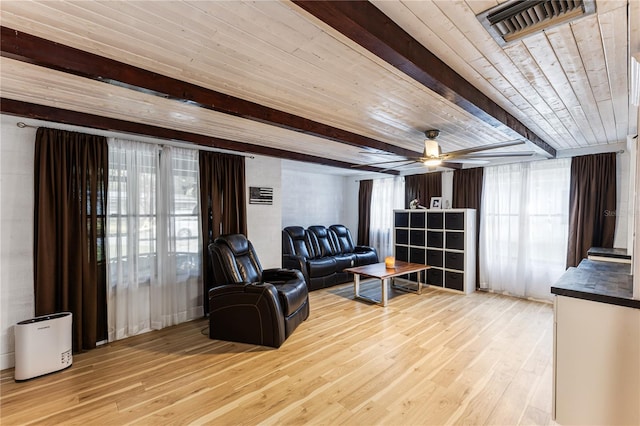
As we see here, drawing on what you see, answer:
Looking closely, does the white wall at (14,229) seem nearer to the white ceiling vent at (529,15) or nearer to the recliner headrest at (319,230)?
the white ceiling vent at (529,15)

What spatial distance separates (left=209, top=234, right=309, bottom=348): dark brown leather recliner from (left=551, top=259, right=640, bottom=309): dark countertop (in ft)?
7.87

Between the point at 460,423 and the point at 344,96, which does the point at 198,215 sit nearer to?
the point at 344,96

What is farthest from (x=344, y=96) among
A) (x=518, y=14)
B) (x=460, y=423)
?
(x=460, y=423)

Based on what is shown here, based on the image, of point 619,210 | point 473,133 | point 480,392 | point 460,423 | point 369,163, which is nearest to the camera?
point 460,423

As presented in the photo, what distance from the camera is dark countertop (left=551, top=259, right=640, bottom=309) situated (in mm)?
1703

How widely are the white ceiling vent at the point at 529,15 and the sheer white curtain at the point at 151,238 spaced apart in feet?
11.9

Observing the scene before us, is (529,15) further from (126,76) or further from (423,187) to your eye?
(423,187)

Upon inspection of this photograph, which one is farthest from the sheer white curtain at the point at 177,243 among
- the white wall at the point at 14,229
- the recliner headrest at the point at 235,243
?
the white wall at the point at 14,229

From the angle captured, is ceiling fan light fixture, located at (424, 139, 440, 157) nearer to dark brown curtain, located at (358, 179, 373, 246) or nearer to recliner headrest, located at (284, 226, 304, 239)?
recliner headrest, located at (284, 226, 304, 239)

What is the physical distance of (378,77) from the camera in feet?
6.56

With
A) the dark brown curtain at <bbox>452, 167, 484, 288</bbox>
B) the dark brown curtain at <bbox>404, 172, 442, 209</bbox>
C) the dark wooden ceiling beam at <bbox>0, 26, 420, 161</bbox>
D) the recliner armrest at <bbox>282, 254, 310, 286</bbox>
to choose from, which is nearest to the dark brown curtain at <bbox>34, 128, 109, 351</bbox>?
the dark wooden ceiling beam at <bbox>0, 26, 420, 161</bbox>

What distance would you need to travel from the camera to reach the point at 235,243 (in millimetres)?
3838

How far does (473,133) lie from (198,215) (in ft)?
11.9

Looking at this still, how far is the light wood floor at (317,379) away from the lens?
6.88 feet
